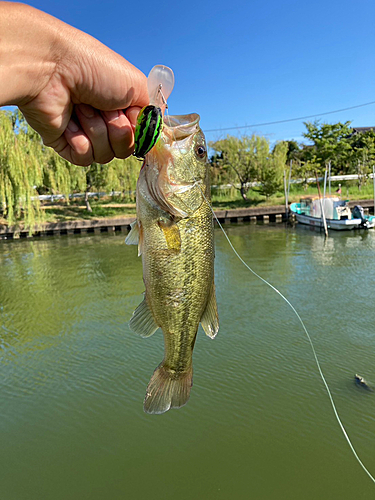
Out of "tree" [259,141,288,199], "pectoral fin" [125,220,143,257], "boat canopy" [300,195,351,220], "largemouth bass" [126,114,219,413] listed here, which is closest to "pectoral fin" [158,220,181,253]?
"largemouth bass" [126,114,219,413]

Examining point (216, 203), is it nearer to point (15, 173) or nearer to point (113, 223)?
point (113, 223)

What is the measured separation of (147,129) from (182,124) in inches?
15.0

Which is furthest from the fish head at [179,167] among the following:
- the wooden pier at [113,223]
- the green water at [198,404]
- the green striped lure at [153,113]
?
the wooden pier at [113,223]

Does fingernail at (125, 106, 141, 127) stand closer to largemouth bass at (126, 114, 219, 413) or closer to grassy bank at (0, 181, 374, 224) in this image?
largemouth bass at (126, 114, 219, 413)

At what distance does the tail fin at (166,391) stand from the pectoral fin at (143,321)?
23 centimetres

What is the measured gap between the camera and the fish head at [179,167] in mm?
1778

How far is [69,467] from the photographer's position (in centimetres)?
455

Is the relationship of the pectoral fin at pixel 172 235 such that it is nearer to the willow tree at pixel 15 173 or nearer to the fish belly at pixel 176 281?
the fish belly at pixel 176 281

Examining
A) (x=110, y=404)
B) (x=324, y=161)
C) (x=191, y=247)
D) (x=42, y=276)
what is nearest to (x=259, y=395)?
(x=110, y=404)

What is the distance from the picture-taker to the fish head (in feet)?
5.83

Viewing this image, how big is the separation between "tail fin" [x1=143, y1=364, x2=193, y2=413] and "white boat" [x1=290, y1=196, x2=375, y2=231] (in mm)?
21398

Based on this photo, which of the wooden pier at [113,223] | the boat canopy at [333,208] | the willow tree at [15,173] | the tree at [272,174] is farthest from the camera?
the tree at [272,174]

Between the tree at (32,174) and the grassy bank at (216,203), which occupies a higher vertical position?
the tree at (32,174)

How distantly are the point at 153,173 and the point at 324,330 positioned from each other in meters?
6.98
